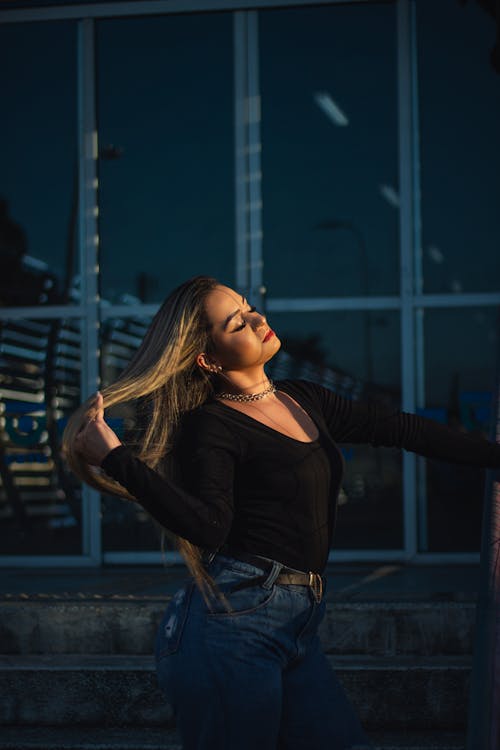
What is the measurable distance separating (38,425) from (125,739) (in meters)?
3.28

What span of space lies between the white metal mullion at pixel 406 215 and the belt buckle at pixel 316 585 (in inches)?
171

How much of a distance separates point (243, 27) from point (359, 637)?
4187mm

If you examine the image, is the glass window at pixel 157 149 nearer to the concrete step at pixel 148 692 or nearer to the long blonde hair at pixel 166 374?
the concrete step at pixel 148 692

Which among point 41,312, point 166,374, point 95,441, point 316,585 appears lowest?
point 316,585

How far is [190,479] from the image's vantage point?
222 cm

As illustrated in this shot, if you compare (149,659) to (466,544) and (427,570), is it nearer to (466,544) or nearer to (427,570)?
(427,570)

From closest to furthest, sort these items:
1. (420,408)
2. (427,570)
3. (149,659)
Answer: (149,659) < (427,570) < (420,408)

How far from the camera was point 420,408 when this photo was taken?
6641 mm

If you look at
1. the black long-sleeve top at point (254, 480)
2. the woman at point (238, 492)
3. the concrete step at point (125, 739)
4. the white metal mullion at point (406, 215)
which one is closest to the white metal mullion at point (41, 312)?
the white metal mullion at point (406, 215)

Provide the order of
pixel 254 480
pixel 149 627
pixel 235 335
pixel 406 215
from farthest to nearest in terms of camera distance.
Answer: pixel 406 215 < pixel 149 627 < pixel 235 335 < pixel 254 480

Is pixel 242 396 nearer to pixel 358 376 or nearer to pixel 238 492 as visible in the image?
pixel 238 492

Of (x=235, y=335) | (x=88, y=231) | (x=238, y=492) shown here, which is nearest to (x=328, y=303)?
(x=88, y=231)

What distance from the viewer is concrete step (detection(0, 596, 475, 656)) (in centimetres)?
451

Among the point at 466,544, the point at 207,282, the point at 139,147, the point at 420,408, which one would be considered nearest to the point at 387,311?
the point at 420,408
